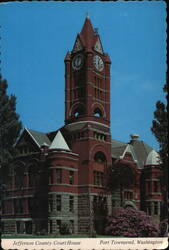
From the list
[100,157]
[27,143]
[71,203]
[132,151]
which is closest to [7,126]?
[27,143]

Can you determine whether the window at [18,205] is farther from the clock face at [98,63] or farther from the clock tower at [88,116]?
the clock face at [98,63]

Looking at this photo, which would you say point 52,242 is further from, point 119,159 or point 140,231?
point 119,159

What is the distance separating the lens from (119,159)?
34.5 meters

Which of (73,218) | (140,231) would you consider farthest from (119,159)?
(140,231)

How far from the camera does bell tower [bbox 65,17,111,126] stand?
2845cm

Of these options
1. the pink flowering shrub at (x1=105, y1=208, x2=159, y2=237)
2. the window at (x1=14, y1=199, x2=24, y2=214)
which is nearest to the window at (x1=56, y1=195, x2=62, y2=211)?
the window at (x1=14, y1=199, x2=24, y2=214)

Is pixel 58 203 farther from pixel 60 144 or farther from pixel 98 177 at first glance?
pixel 60 144

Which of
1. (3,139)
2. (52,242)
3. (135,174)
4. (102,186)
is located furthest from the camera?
(135,174)

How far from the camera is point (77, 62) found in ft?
95.7

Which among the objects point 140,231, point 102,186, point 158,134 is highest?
point 158,134

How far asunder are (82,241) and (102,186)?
16194 mm

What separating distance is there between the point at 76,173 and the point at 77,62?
8.44m

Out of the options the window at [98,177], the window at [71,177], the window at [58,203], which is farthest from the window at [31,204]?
the window at [98,177]

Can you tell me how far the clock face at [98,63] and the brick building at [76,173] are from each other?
0.07 metres
